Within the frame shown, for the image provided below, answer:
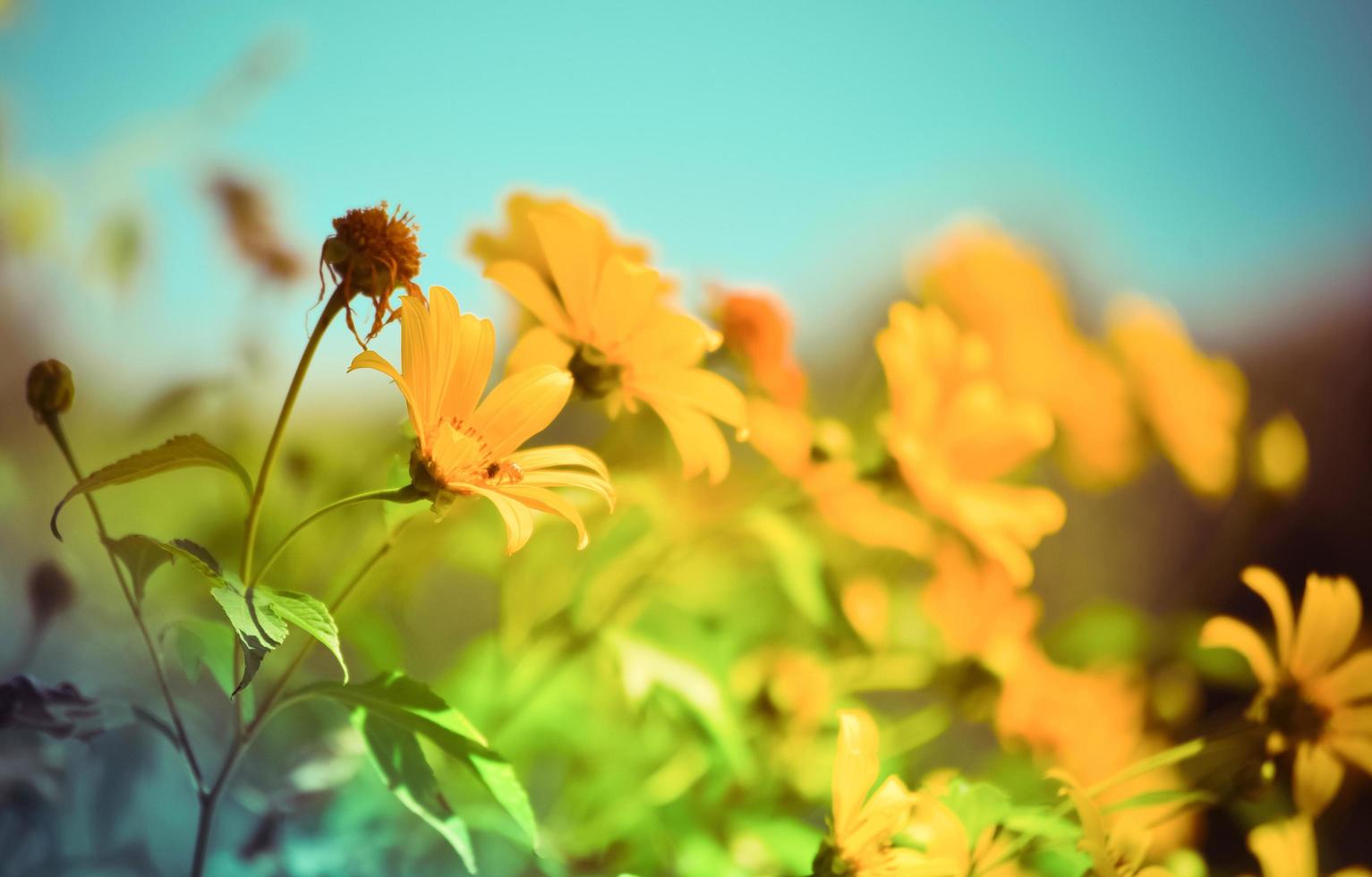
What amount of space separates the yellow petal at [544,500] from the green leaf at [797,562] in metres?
0.17

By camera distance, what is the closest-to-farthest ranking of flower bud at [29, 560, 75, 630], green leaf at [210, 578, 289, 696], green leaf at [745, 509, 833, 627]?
green leaf at [210, 578, 289, 696] → flower bud at [29, 560, 75, 630] → green leaf at [745, 509, 833, 627]

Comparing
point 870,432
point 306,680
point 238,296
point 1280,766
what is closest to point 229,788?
point 306,680

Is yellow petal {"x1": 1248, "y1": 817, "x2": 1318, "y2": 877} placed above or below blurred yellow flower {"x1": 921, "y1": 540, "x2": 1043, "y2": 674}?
below

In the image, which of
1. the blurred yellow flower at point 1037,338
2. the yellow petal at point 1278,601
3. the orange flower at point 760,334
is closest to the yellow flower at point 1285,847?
the yellow petal at point 1278,601

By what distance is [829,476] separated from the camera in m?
0.47

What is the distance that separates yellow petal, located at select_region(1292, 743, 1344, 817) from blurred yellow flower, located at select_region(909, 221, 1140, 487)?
0.20 m

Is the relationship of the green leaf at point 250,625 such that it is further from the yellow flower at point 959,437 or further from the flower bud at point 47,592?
the yellow flower at point 959,437

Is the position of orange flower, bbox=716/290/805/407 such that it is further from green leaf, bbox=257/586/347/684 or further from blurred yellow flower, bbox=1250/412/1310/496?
blurred yellow flower, bbox=1250/412/1310/496

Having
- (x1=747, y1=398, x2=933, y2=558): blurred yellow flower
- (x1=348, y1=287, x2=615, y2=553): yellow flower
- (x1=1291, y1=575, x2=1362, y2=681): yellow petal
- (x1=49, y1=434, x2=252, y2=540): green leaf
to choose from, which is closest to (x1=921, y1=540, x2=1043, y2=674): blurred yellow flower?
(x1=747, y1=398, x2=933, y2=558): blurred yellow flower

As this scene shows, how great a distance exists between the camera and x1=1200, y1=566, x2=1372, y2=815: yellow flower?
43 centimetres

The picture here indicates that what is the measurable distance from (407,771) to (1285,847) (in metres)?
0.45

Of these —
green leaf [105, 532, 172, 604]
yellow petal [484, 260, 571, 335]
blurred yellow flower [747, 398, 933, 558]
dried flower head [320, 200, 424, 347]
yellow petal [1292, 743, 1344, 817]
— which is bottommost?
yellow petal [1292, 743, 1344, 817]

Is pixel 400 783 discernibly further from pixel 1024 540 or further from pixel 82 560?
pixel 1024 540

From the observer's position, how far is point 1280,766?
1.45 feet
